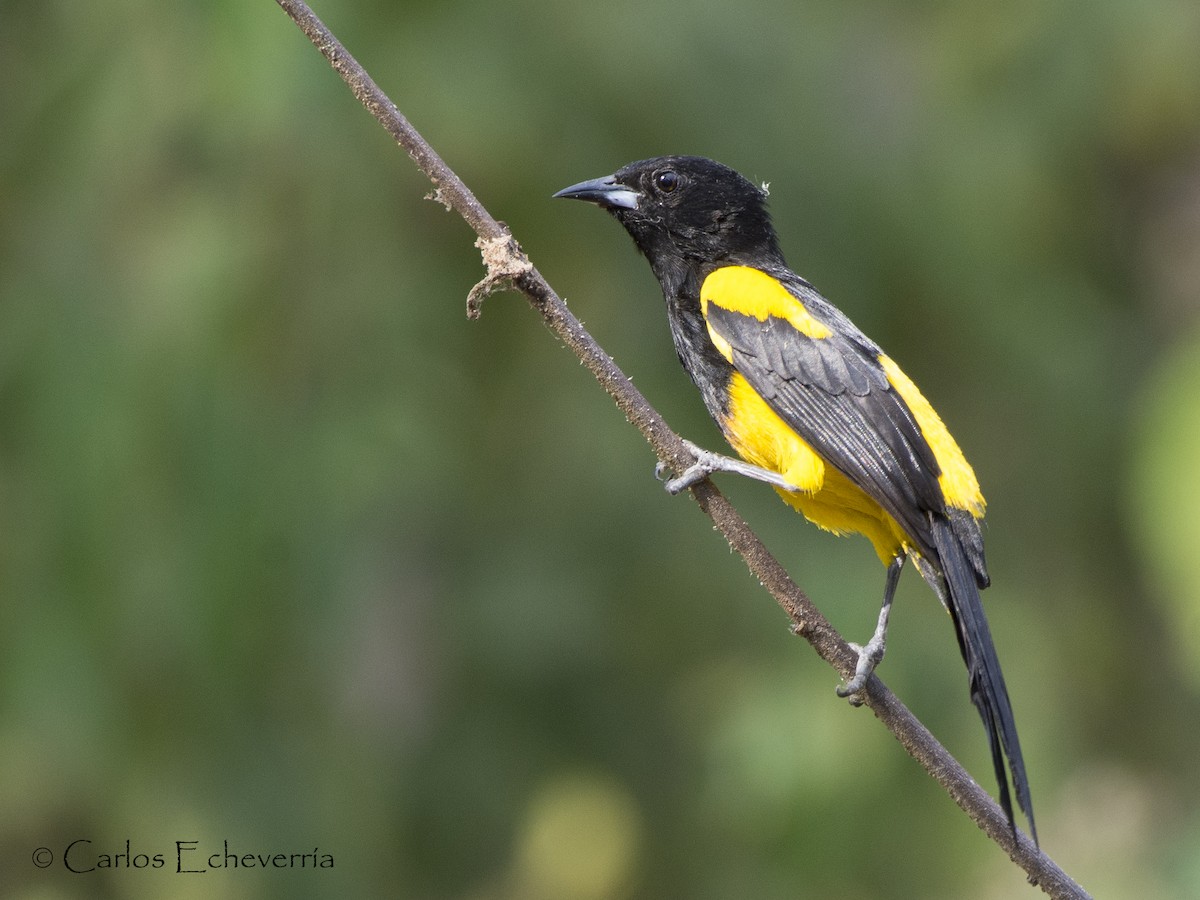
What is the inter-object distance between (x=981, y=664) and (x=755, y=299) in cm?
148

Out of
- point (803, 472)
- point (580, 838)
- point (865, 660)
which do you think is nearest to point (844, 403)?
point (803, 472)

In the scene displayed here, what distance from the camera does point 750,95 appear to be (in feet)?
23.5

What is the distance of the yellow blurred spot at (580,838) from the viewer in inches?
287

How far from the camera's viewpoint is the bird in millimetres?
3879

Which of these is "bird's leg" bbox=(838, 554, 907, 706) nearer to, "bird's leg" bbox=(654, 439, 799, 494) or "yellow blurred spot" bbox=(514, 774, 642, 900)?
"bird's leg" bbox=(654, 439, 799, 494)

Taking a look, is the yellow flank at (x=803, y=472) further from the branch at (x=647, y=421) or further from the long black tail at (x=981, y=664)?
the branch at (x=647, y=421)

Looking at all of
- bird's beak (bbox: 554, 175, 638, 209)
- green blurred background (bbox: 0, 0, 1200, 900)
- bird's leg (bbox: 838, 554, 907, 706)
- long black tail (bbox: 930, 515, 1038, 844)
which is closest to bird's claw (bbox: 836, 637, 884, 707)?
bird's leg (bbox: 838, 554, 907, 706)

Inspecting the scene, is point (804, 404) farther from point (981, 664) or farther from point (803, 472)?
point (981, 664)

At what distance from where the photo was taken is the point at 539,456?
299 inches

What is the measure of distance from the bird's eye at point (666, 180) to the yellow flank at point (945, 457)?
40.0 inches

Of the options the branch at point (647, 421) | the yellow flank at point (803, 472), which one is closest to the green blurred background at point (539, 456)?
the yellow flank at point (803, 472)

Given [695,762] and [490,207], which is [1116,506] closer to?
[695,762]

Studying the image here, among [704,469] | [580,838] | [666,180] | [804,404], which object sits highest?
[666,180]

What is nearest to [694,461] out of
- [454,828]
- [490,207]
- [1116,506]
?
[490,207]
